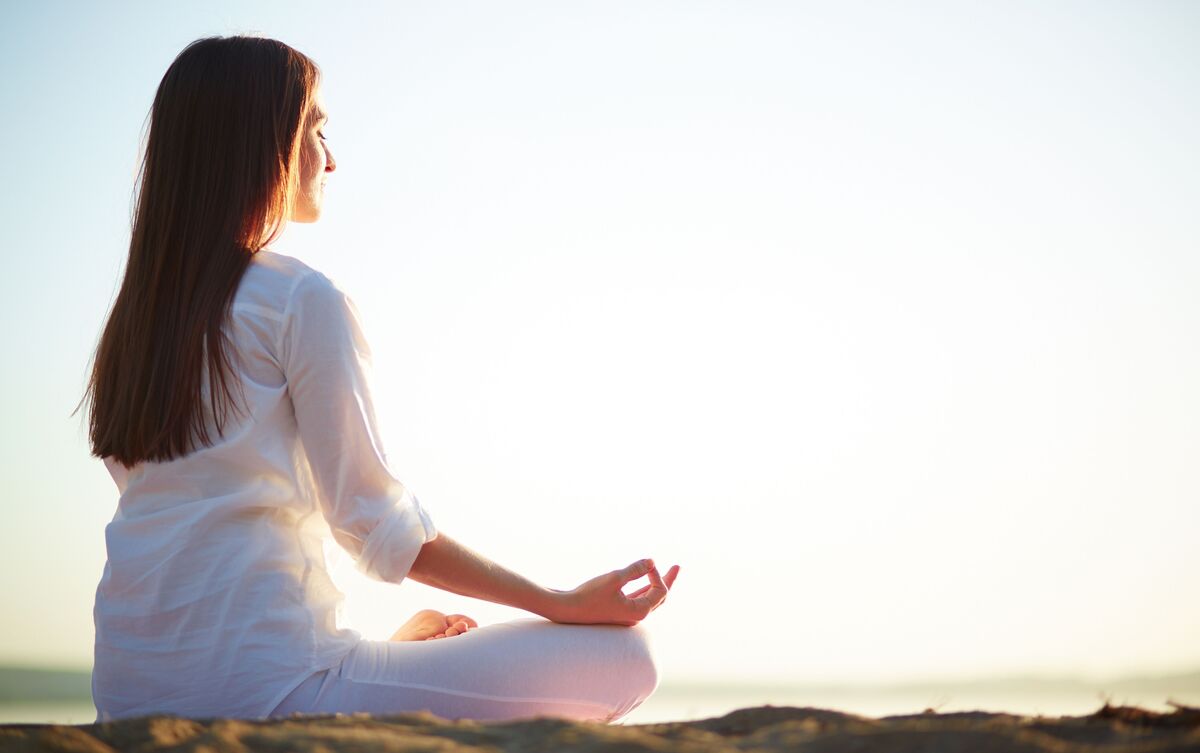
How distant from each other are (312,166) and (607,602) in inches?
38.9

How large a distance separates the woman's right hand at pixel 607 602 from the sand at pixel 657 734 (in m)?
0.33

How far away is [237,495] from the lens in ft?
6.20

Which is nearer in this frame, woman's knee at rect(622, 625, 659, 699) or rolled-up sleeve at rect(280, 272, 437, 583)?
rolled-up sleeve at rect(280, 272, 437, 583)

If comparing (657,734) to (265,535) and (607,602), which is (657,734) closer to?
(607,602)

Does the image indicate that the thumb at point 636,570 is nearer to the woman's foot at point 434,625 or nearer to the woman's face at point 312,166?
the woman's foot at point 434,625

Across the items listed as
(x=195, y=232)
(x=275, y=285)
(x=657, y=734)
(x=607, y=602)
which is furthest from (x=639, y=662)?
(x=195, y=232)

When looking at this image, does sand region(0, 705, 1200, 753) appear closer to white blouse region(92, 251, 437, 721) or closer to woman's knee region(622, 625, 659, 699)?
white blouse region(92, 251, 437, 721)

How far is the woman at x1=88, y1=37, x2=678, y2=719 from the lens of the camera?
1.90 m

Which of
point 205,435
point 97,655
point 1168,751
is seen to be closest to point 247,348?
point 205,435

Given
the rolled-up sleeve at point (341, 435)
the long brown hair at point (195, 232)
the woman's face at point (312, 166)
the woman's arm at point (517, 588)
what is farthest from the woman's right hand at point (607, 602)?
the woman's face at point (312, 166)

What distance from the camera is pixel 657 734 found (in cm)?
166

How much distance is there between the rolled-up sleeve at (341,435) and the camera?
1.92 m

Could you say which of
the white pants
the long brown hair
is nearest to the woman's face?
the long brown hair

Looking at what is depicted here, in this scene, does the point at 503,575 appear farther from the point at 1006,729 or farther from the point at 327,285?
the point at 1006,729
